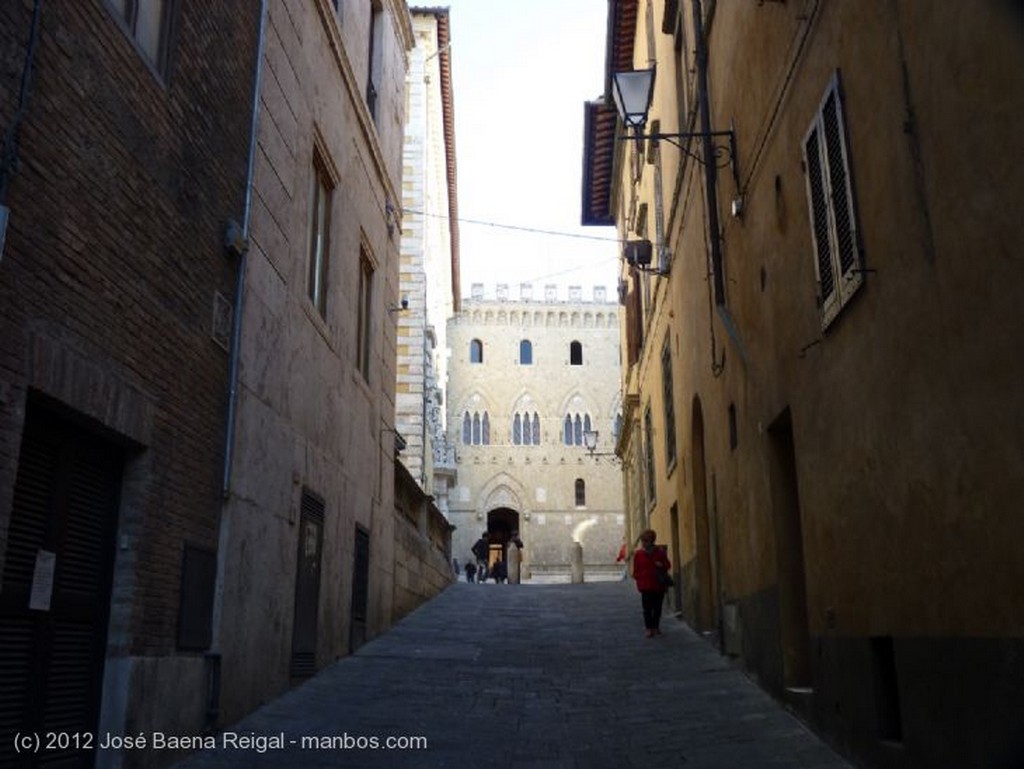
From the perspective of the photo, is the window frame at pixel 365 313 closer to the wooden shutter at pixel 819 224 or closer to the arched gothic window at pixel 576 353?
the wooden shutter at pixel 819 224

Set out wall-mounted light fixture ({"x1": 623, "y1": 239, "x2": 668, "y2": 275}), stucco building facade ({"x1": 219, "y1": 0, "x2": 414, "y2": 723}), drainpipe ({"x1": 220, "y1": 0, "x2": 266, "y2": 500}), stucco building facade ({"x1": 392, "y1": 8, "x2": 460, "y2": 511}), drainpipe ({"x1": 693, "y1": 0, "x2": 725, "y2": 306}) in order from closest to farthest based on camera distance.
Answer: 1. drainpipe ({"x1": 220, "y1": 0, "x2": 266, "y2": 500})
2. stucco building facade ({"x1": 219, "y1": 0, "x2": 414, "y2": 723})
3. drainpipe ({"x1": 693, "y1": 0, "x2": 725, "y2": 306})
4. wall-mounted light fixture ({"x1": 623, "y1": 239, "x2": 668, "y2": 275})
5. stucco building facade ({"x1": 392, "y1": 8, "x2": 460, "y2": 511})

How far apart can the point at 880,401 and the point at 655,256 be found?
1189cm

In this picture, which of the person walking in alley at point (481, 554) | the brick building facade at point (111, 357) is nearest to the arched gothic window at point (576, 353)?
the person walking in alley at point (481, 554)

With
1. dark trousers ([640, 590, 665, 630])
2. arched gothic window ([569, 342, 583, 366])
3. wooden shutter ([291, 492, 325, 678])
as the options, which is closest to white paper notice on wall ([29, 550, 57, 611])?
wooden shutter ([291, 492, 325, 678])

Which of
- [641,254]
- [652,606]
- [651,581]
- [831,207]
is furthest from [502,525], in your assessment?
[831,207]

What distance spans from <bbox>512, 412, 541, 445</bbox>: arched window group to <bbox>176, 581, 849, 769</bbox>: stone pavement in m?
36.9

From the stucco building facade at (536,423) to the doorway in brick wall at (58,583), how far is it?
4329 centimetres

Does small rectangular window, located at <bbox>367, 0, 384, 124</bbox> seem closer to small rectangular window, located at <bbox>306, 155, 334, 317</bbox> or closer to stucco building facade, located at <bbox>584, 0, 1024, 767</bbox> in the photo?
small rectangular window, located at <bbox>306, 155, 334, 317</bbox>

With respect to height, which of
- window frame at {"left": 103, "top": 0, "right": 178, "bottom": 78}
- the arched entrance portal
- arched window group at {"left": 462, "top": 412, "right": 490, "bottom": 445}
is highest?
arched window group at {"left": 462, "top": 412, "right": 490, "bottom": 445}

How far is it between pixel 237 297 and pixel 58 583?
2.95m

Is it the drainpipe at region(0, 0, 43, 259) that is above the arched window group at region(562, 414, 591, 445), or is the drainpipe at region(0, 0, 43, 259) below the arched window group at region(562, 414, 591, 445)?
below

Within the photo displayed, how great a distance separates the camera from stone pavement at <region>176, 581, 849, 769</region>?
6988 mm

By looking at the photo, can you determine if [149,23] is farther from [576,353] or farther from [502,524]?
[576,353]

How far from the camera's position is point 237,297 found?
25.7 feet
